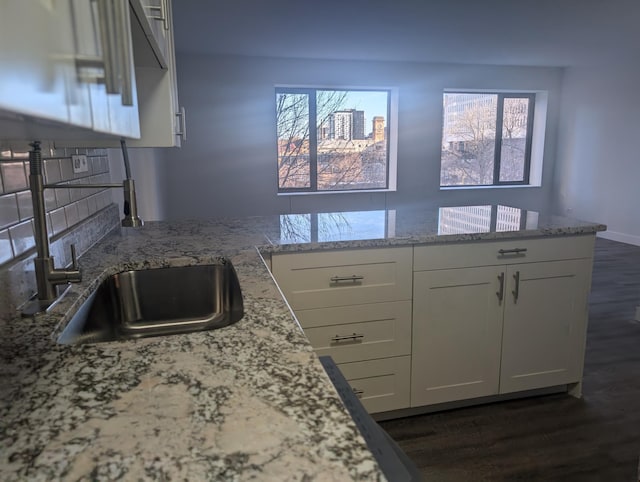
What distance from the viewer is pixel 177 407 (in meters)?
0.61

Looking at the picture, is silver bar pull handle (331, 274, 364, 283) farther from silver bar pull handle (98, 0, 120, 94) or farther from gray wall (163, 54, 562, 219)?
gray wall (163, 54, 562, 219)

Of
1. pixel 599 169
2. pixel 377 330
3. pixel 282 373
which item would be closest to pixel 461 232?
pixel 377 330

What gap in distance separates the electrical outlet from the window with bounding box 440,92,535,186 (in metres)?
5.57

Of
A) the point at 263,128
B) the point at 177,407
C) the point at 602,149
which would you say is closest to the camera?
the point at 177,407

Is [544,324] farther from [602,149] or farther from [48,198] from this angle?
[602,149]

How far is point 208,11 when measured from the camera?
150 inches

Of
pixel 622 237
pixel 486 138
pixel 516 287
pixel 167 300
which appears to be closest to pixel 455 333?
pixel 516 287

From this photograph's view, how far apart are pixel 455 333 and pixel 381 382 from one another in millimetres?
404

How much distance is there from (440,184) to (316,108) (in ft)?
6.95

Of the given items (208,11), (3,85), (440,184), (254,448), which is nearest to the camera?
(3,85)

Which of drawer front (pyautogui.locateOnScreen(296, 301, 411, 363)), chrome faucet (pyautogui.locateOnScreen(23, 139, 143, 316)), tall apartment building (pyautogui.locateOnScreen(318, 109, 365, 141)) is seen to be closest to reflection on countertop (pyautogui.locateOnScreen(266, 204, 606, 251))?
drawer front (pyautogui.locateOnScreen(296, 301, 411, 363))

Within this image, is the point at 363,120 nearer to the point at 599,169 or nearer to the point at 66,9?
the point at 599,169

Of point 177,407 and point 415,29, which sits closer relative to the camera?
point 177,407

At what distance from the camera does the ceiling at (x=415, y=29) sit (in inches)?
147
